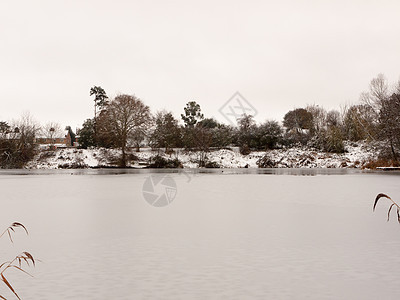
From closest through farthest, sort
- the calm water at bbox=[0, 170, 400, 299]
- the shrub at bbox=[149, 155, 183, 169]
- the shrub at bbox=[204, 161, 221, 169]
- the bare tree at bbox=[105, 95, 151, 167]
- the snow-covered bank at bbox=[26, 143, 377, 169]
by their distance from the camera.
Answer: the calm water at bbox=[0, 170, 400, 299]
the snow-covered bank at bbox=[26, 143, 377, 169]
the bare tree at bbox=[105, 95, 151, 167]
the shrub at bbox=[149, 155, 183, 169]
the shrub at bbox=[204, 161, 221, 169]

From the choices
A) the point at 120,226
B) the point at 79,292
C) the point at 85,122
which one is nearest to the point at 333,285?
the point at 79,292

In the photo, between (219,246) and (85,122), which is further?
(85,122)

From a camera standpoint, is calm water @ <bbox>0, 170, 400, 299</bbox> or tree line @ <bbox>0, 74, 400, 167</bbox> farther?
tree line @ <bbox>0, 74, 400, 167</bbox>

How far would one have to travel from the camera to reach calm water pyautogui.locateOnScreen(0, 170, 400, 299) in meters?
4.40

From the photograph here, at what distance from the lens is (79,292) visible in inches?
168

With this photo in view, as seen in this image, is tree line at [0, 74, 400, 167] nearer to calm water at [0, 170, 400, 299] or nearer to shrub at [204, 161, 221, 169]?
shrub at [204, 161, 221, 169]

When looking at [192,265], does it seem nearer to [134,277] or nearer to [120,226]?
[134,277]

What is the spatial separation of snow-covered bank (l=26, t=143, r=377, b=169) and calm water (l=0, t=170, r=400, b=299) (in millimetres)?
30747

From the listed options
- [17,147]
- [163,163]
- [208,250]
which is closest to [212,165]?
[163,163]

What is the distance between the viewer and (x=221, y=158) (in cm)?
4544

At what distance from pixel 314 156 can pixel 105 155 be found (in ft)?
71.7

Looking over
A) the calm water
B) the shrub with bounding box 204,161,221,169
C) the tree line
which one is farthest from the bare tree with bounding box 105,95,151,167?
the calm water

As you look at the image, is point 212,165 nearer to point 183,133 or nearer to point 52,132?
point 183,133

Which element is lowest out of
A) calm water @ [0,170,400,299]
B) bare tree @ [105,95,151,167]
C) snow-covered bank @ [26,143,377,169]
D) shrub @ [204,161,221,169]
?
calm water @ [0,170,400,299]
